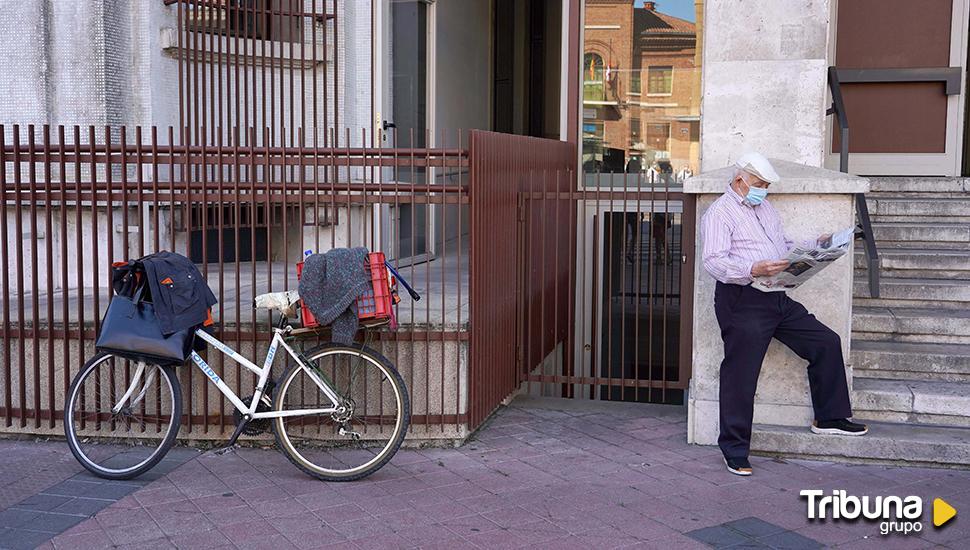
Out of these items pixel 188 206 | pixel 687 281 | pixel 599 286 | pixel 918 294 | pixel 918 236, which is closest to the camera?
pixel 188 206

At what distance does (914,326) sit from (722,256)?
219 centimetres

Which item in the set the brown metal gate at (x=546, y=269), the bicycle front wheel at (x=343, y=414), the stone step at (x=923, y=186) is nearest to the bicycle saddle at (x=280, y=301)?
the bicycle front wheel at (x=343, y=414)

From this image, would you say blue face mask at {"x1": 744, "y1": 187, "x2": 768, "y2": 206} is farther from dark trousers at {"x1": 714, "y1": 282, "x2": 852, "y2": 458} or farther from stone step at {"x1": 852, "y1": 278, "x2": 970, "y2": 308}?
stone step at {"x1": 852, "y1": 278, "x2": 970, "y2": 308}

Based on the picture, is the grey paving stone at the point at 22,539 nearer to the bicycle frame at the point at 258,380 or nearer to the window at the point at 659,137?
the bicycle frame at the point at 258,380

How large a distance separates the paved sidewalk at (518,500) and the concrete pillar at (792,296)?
0.33 meters

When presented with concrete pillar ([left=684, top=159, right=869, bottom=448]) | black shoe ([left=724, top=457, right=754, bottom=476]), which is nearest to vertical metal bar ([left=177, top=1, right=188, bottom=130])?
concrete pillar ([left=684, top=159, right=869, bottom=448])

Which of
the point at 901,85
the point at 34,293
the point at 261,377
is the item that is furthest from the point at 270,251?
the point at 901,85

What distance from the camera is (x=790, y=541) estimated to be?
476cm

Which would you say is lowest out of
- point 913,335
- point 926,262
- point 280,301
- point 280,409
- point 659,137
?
point 280,409

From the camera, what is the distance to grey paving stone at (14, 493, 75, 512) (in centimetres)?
513

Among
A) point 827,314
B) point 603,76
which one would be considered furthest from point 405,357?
point 603,76

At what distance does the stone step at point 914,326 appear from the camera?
688 centimetres

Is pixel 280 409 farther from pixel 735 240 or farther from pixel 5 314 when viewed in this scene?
pixel 735 240

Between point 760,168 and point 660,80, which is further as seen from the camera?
point 660,80
